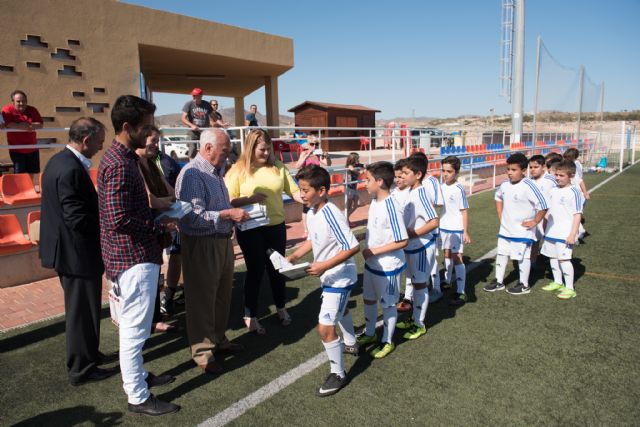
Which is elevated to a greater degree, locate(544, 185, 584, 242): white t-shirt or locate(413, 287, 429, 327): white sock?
locate(544, 185, 584, 242): white t-shirt

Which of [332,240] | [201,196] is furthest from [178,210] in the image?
[332,240]

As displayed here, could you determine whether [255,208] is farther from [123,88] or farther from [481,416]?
[123,88]

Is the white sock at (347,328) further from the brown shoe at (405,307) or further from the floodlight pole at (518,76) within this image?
the floodlight pole at (518,76)

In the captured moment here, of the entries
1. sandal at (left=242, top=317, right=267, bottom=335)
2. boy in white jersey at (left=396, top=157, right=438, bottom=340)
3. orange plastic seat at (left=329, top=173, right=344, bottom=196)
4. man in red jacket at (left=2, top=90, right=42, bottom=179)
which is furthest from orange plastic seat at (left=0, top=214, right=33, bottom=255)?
orange plastic seat at (left=329, top=173, right=344, bottom=196)

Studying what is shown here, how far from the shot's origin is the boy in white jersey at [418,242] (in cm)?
379

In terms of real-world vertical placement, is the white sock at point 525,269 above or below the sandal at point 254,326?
above

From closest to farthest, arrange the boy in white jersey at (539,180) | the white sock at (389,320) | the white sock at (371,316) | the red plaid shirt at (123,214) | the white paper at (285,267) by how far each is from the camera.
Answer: the red plaid shirt at (123,214), the white paper at (285,267), the white sock at (389,320), the white sock at (371,316), the boy in white jersey at (539,180)

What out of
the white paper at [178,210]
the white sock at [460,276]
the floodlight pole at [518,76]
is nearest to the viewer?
the white paper at [178,210]

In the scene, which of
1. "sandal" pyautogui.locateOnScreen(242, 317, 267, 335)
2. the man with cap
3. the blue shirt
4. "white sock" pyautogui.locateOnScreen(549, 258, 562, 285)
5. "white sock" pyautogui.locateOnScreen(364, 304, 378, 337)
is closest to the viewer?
the blue shirt

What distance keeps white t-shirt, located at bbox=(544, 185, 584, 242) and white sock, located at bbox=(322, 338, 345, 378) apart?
3.14 meters

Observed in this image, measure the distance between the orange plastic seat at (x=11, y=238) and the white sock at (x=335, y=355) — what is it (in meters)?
4.48

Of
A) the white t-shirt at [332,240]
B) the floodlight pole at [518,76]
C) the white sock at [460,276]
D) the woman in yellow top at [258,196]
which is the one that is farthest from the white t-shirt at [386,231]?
the floodlight pole at [518,76]

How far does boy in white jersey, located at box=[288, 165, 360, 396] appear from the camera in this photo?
2.90m

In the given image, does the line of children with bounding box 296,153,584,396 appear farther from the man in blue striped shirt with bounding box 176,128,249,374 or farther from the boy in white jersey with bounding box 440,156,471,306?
the man in blue striped shirt with bounding box 176,128,249,374
